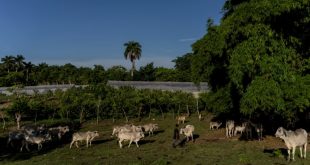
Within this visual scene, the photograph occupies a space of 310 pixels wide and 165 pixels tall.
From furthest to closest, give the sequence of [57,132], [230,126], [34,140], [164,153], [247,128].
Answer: [57,132] < [230,126] < [34,140] < [247,128] < [164,153]

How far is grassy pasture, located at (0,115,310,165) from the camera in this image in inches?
1046

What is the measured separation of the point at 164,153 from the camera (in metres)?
30.0

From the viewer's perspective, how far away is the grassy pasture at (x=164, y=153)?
87.2 feet

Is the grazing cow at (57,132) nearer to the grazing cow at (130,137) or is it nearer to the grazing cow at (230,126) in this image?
the grazing cow at (130,137)

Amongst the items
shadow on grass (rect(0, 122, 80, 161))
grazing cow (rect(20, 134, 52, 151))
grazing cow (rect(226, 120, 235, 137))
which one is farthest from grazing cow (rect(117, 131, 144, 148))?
grazing cow (rect(226, 120, 235, 137))

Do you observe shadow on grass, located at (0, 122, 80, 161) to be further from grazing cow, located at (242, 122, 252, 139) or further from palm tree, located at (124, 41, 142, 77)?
palm tree, located at (124, 41, 142, 77)

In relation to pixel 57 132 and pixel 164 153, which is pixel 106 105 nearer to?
pixel 57 132

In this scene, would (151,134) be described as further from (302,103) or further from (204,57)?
(302,103)

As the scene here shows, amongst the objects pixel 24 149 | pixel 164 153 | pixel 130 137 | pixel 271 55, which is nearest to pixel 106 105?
pixel 24 149

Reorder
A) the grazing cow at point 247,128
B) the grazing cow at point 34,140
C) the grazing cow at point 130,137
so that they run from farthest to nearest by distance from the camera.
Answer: the grazing cow at point 34,140 < the grazing cow at point 247,128 < the grazing cow at point 130,137

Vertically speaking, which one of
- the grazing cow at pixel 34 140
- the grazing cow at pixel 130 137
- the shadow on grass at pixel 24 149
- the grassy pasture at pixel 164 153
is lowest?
the shadow on grass at pixel 24 149

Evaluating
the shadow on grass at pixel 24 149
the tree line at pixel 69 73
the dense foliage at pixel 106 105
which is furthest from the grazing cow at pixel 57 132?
the tree line at pixel 69 73

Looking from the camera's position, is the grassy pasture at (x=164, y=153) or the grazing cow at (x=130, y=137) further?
the grazing cow at (x=130, y=137)

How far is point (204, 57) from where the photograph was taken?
128 feet
